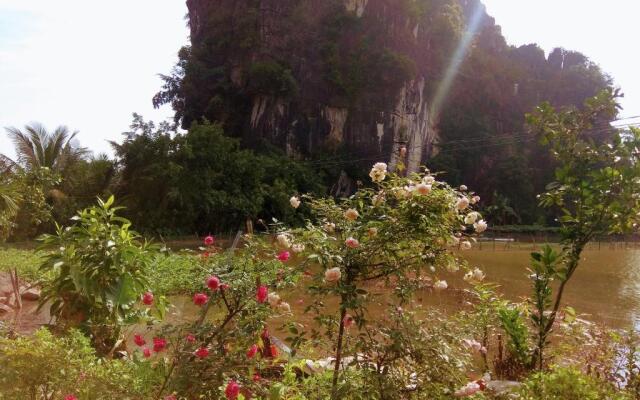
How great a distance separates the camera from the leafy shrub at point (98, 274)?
2920 millimetres

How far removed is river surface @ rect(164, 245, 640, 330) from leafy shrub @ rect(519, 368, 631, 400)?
761 millimetres

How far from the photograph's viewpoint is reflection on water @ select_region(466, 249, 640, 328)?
355 inches

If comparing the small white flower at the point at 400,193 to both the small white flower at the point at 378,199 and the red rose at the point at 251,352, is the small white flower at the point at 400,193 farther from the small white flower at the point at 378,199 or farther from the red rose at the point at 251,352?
the red rose at the point at 251,352

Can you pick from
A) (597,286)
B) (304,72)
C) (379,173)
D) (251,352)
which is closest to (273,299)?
(251,352)

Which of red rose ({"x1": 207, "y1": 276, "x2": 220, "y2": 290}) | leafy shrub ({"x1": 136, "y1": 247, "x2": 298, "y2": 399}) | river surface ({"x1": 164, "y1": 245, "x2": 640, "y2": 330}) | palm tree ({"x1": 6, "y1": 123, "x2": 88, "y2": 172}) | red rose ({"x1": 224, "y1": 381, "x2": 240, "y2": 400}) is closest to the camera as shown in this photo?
red rose ({"x1": 224, "y1": 381, "x2": 240, "y2": 400})

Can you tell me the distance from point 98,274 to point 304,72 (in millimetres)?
28094

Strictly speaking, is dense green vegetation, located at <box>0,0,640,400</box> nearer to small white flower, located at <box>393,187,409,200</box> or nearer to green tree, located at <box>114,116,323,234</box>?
small white flower, located at <box>393,187,409,200</box>

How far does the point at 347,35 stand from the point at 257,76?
21.2ft

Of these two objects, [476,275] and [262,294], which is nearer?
[262,294]

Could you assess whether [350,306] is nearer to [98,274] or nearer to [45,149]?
[98,274]

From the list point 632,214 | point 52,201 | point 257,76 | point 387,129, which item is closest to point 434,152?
point 387,129

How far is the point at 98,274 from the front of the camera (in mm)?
2924

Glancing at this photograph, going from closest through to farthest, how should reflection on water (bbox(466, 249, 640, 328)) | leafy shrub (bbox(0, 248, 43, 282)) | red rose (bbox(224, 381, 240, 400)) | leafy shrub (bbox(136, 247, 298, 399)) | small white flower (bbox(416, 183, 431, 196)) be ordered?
red rose (bbox(224, 381, 240, 400))
leafy shrub (bbox(136, 247, 298, 399))
small white flower (bbox(416, 183, 431, 196))
leafy shrub (bbox(0, 248, 43, 282))
reflection on water (bbox(466, 249, 640, 328))

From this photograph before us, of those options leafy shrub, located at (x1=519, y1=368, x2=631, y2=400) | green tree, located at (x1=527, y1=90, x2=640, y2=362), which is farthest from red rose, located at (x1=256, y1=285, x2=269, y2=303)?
green tree, located at (x1=527, y1=90, x2=640, y2=362)
